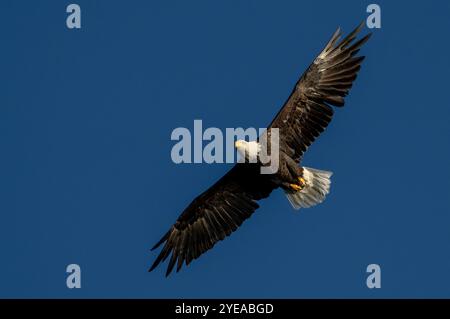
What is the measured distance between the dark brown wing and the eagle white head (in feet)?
1.57

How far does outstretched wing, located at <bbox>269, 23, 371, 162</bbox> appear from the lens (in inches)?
529

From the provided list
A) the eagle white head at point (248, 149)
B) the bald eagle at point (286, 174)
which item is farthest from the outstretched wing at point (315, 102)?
the eagle white head at point (248, 149)

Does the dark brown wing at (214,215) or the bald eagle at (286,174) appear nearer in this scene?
the bald eagle at (286,174)

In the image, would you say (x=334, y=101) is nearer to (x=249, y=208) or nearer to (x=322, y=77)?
(x=322, y=77)

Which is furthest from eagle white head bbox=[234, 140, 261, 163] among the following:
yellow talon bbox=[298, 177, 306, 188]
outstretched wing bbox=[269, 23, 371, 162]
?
yellow talon bbox=[298, 177, 306, 188]

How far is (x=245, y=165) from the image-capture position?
44.3 feet

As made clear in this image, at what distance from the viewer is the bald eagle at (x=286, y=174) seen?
13.4 metres

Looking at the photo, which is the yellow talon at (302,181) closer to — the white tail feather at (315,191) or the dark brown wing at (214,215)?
the white tail feather at (315,191)

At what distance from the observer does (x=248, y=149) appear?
13078 millimetres

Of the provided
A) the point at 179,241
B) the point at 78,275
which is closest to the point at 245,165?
the point at 179,241

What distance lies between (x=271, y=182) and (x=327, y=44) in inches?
72.8

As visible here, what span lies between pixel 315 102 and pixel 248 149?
3.56 feet

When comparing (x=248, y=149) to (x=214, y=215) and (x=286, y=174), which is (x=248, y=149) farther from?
(x=214, y=215)

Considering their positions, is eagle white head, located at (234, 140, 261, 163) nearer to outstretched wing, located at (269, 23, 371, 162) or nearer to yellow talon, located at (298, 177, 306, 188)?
outstretched wing, located at (269, 23, 371, 162)
